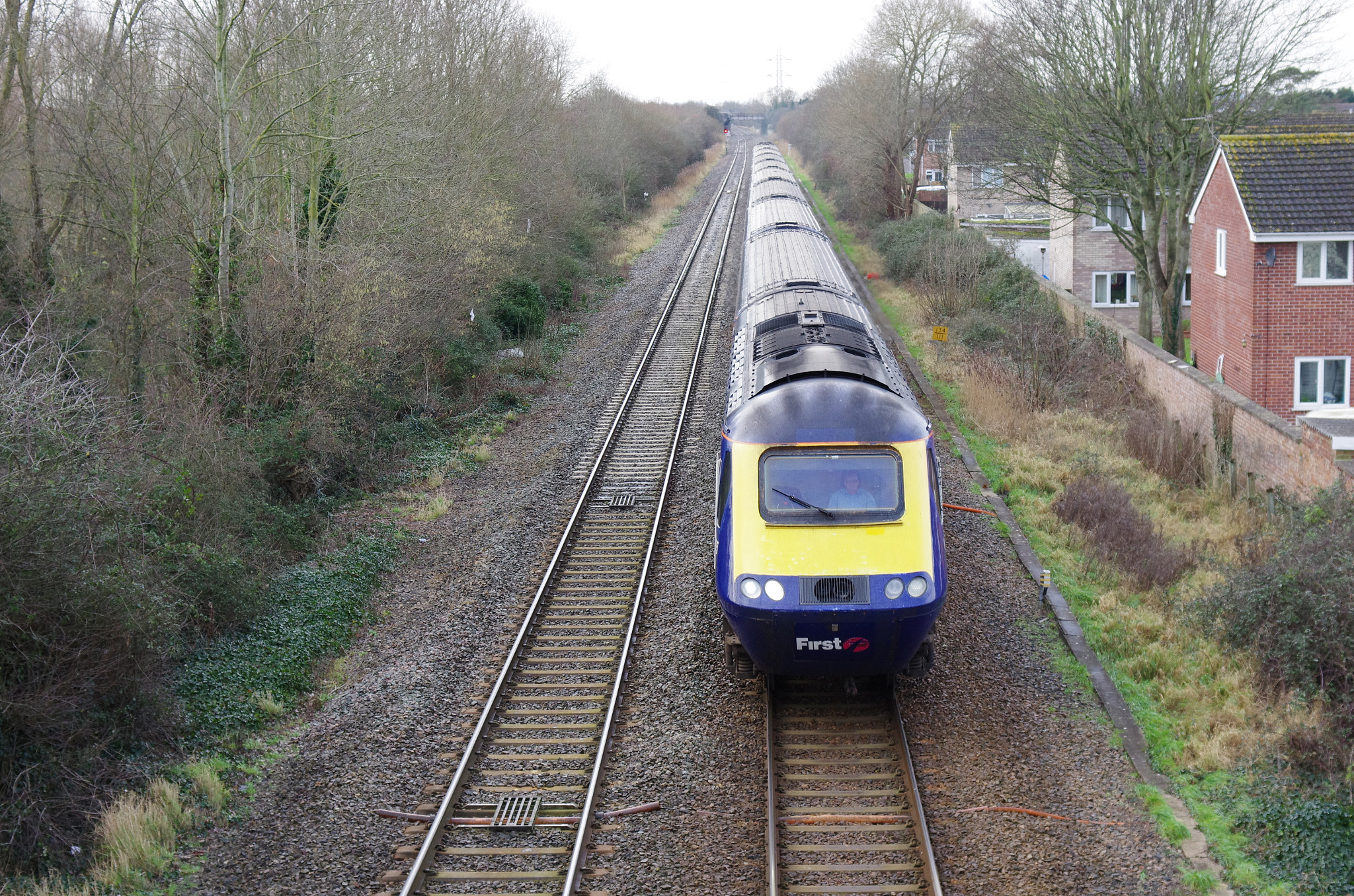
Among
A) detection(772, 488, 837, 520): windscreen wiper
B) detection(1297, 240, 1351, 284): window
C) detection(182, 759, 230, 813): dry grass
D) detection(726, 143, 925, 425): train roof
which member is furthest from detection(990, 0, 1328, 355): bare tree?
detection(182, 759, 230, 813): dry grass

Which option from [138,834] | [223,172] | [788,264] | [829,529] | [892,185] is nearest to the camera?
[138,834]

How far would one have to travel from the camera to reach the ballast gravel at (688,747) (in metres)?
7.14

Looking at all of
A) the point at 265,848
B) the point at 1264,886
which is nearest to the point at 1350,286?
the point at 1264,886

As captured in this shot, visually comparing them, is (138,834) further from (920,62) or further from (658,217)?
(658,217)

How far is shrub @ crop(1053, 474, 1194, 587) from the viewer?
1255 cm

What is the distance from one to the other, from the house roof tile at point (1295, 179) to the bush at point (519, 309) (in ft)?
52.1

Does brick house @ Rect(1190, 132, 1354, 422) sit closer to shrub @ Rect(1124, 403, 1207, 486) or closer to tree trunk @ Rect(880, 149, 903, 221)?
shrub @ Rect(1124, 403, 1207, 486)

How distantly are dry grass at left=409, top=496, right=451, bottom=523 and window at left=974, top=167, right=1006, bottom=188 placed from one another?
18592mm

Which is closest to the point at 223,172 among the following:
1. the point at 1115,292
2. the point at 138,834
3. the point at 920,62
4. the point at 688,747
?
the point at 138,834

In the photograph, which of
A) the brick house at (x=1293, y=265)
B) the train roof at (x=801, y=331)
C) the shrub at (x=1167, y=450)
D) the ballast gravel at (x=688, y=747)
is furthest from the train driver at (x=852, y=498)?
the brick house at (x=1293, y=265)

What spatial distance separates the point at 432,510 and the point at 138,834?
8.07 metres

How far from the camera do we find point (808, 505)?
8656 millimetres

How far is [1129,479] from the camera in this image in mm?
17016

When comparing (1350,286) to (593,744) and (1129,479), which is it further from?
(593,744)
